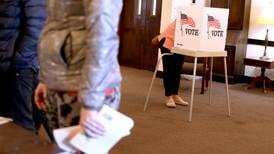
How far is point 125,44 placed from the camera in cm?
798

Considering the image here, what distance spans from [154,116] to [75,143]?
301 centimetres

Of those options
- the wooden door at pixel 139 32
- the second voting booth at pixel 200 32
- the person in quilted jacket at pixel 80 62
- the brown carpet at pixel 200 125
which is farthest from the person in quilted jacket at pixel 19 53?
the wooden door at pixel 139 32

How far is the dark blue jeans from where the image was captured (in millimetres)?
1995

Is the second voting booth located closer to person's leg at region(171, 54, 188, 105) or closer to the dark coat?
person's leg at region(171, 54, 188, 105)

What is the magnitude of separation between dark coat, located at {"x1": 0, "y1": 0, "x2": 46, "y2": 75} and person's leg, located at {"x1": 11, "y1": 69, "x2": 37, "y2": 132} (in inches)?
2.2

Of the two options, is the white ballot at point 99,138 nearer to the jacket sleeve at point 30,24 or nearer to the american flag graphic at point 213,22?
the jacket sleeve at point 30,24

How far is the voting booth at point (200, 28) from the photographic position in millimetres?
3996

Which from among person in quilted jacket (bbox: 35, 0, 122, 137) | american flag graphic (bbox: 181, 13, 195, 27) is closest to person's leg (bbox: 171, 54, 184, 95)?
american flag graphic (bbox: 181, 13, 195, 27)

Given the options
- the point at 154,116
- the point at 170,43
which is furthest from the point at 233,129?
the point at 170,43

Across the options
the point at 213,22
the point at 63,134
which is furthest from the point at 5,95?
the point at 213,22

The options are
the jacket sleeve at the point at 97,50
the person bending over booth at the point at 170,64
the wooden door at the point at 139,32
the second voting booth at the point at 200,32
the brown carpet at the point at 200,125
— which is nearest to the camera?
the jacket sleeve at the point at 97,50

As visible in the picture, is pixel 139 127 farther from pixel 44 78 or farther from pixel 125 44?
pixel 125 44

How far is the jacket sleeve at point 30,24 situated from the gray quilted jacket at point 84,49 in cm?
82

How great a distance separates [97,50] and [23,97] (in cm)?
108
